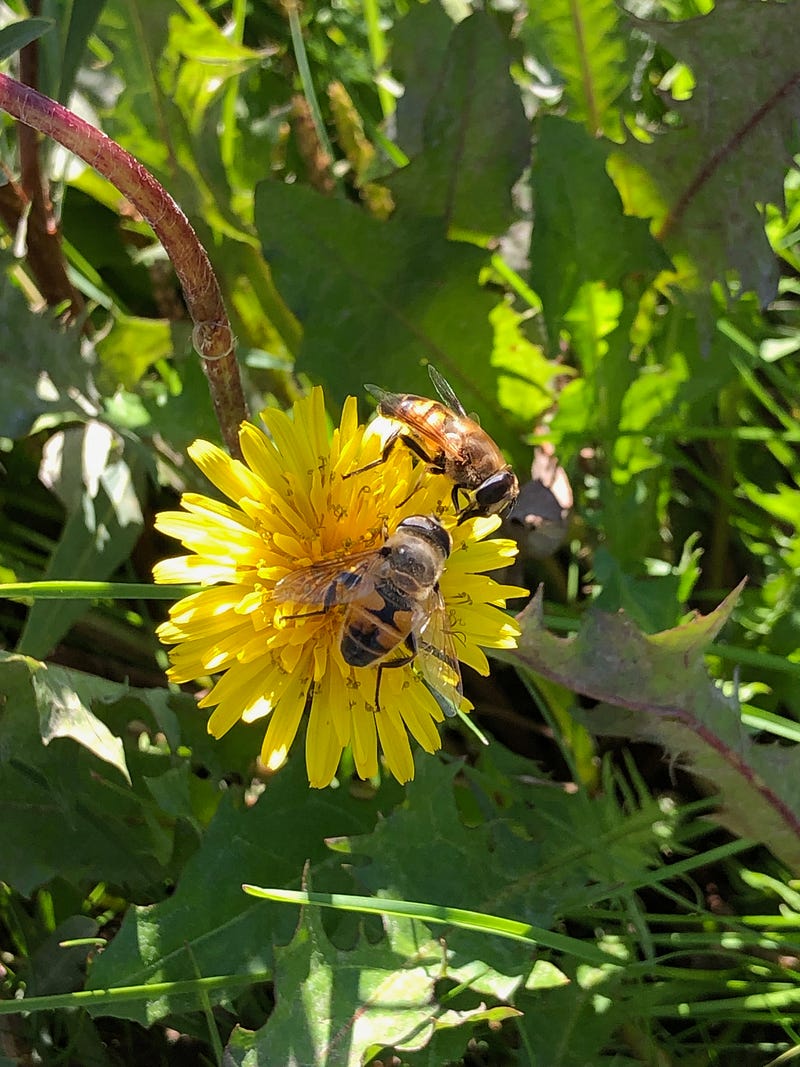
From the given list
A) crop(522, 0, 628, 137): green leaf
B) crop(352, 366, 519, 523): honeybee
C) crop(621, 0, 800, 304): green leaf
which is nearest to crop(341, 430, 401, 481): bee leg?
crop(352, 366, 519, 523): honeybee

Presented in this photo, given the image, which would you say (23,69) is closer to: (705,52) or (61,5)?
(61,5)

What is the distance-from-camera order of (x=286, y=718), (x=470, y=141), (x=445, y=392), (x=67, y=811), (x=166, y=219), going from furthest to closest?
1. (x=470, y=141)
2. (x=445, y=392)
3. (x=67, y=811)
4. (x=286, y=718)
5. (x=166, y=219)

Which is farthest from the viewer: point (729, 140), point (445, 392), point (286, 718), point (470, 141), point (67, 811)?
point (470, 141)

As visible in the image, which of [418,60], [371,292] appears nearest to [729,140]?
[418,60]

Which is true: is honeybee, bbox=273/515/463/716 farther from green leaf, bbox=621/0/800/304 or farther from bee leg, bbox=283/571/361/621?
green leaf, bbox=621/0/800/304

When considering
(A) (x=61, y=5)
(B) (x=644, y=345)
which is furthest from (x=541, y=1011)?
(A) (x=61, y=5)

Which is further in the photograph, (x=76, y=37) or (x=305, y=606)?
(x=76, y=37)

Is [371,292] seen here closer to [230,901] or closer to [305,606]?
[305,606]
